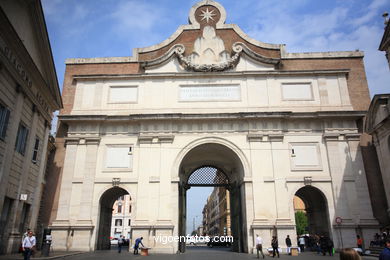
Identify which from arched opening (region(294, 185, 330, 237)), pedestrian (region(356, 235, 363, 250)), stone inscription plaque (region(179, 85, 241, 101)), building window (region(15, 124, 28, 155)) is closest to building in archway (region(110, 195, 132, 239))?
stone inscription plaque (region(179, 85, 241, 101))

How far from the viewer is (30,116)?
1734cm

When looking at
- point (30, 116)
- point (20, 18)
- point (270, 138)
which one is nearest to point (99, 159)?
point (30, 116)

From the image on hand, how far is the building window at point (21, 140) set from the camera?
52.7 ft

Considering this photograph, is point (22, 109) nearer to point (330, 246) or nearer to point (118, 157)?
point (118, 157)

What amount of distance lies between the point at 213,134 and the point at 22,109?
12393 millimetres

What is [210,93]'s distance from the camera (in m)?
24.4

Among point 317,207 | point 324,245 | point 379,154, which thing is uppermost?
point 379,154

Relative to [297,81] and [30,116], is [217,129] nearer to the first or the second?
[297,81]

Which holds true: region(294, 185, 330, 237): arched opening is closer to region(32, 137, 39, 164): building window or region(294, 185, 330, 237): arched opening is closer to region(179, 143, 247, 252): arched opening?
region(179, 143, 247, 252): arched opening

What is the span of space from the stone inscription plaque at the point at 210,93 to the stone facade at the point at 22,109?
929 centimetres

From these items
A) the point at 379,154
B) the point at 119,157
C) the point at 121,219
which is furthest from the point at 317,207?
the point at 121,219

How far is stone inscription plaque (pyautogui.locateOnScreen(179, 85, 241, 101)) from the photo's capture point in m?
24.2

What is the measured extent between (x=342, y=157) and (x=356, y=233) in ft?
16.7

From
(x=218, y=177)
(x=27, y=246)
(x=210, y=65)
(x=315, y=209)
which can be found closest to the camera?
(x=27, y=246)
